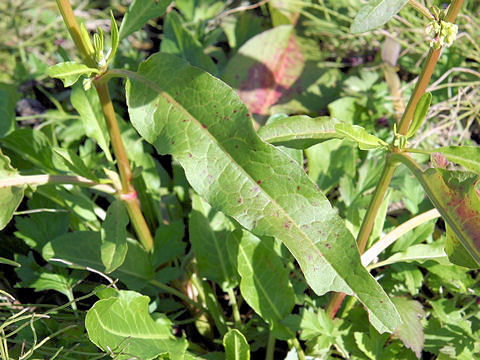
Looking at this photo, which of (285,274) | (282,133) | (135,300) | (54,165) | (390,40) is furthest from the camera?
(390,40)

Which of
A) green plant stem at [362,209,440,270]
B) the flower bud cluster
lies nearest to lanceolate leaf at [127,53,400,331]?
green plant stem at [362,209,440,270]

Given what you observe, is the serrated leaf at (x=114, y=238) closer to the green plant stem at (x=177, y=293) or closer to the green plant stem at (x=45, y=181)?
the green plant stem at (x=45, y=181)

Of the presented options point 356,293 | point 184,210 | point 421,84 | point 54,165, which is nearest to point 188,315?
point 184,210

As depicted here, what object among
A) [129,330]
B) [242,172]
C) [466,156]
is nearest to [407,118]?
[466,156]

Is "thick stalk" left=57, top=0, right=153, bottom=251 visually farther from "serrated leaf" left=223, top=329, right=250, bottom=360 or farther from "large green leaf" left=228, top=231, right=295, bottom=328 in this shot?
"serrated leaf" left=223, top=329, right=250, bottom=360

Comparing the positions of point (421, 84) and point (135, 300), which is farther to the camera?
point (135, 300)

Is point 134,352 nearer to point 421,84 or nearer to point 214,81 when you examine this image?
point 214,81
